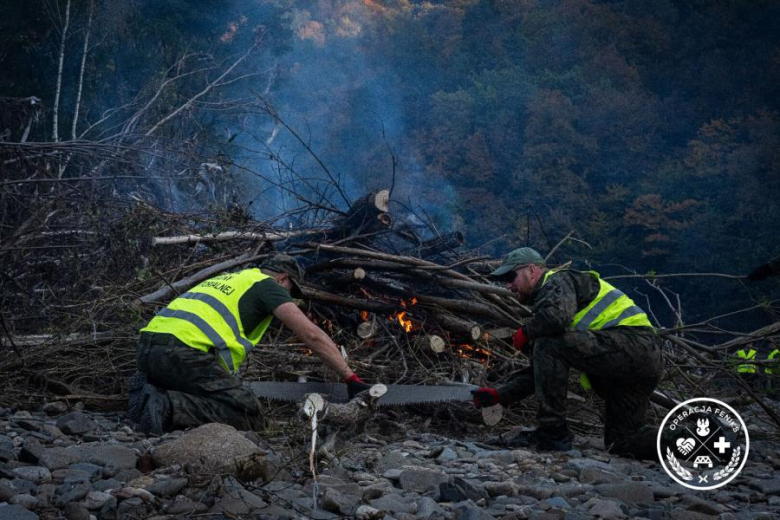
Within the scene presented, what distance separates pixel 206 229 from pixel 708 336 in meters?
16.0

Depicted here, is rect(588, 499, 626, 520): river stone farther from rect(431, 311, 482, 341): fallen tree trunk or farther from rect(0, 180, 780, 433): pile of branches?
rect(431, 311, 482, 341): fallen tree trunk

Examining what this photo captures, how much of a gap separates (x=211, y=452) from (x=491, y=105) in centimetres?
2106

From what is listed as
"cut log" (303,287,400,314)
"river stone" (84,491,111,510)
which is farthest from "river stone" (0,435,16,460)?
"cut log" (303,287,400,314)

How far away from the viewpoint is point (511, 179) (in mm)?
21281

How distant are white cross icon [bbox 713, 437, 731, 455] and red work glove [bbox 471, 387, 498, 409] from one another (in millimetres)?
1390

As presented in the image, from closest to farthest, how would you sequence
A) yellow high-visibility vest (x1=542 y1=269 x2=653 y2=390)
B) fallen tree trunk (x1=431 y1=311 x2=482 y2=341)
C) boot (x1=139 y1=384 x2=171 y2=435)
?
boot (x1=139 y1=384 x2=171 y2=435), yellow high-visibility vest (x1=542 y1=269 x2=653 y2=390), fallen tree trunk (x1=431 y1=311 x2=482 y2=341)

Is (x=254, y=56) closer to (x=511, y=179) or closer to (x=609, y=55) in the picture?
(x=511, y=179)

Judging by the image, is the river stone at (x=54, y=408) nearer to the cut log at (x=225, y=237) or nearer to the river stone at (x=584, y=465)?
the cut log at (x=225, y=237)

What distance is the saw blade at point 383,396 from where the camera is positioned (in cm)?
486

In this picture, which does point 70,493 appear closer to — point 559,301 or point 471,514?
point 471,514

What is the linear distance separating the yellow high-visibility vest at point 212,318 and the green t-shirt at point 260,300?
28 millimetres

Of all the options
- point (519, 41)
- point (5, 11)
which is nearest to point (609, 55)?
point (519, 41)

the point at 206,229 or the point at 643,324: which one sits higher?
the point at 206,229

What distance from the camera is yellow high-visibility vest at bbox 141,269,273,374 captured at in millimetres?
4273
